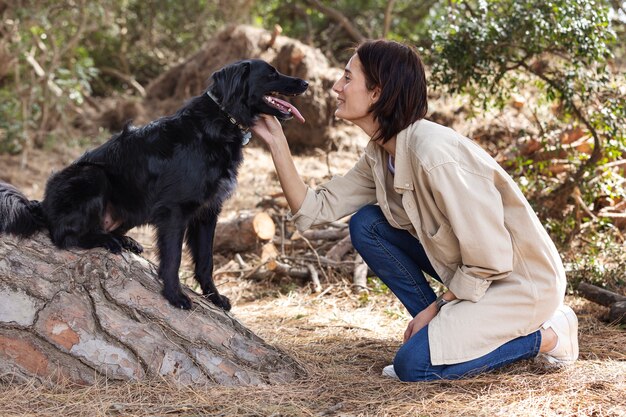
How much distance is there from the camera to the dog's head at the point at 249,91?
2.78 m

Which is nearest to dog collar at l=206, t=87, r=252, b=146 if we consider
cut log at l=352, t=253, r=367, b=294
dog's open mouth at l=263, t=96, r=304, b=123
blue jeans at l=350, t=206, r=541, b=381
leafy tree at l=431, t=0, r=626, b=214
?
dog's open mouth at l=263, t=96, r=304, b=123

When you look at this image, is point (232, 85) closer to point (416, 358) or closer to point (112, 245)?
point (112, 245)

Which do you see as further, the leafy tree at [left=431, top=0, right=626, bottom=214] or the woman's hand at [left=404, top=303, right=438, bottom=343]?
the leafy tree at [left=431, top=0, right=626, bottom=214]

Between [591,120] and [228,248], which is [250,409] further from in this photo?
[591,120]

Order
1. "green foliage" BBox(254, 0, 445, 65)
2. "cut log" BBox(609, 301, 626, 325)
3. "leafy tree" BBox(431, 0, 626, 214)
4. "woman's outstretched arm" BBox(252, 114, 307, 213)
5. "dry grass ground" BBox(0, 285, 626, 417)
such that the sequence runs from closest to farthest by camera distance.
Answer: "dry grass ground" BBox(0, 285, 626, 417) < "woman's outstretched arm" BBox(252, 114, 307, 213) < "cut log" BBox(609, 301, 626, 325) < "leafy tree" BBox(431, 0, 626, 214) < "green foliage" BBox(254, 0, 445, 65)

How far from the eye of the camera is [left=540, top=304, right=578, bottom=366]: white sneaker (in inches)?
101

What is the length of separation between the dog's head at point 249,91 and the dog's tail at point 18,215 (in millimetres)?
862

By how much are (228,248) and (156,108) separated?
13.0 ft

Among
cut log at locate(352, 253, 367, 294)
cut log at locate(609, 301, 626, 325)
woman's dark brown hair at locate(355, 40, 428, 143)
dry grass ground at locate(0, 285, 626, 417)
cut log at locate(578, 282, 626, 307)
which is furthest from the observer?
cut log at locate(352, 253, 367, 294)

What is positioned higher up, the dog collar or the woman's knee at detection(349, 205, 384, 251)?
the dog collar

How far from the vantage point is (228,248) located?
5.00 meters

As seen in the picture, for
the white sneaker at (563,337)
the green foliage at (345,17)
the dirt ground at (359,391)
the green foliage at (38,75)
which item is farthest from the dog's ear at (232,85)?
the green foliage at (345,17)

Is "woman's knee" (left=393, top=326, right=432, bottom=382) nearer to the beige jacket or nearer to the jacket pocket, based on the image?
the beige jacket

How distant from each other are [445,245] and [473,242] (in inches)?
6.9
